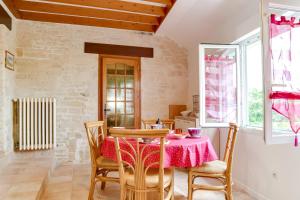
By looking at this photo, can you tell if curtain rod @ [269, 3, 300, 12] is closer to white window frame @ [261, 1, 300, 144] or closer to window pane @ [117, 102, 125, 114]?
white window frame @ [261, 1, 300, 144]

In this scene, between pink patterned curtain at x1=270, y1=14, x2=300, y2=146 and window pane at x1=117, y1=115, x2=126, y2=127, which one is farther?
window pane at x1=117, y1=115, x2=126, y2=127

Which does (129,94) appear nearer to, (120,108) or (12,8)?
(120,108)


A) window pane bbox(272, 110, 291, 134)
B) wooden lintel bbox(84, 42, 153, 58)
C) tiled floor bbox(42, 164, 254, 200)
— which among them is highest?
wooden lintel bbox(84, 42, 153, 58)

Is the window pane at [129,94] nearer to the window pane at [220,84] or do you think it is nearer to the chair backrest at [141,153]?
the window pane at [220,84]

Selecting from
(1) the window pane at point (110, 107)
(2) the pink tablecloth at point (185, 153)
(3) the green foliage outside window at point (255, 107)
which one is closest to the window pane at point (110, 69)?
(1) the window pane at point (110, 107)

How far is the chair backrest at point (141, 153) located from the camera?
5.71ft

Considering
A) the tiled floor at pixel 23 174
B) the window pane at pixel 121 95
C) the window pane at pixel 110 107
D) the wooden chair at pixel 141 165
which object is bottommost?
the tiled floor at pixel 23 174

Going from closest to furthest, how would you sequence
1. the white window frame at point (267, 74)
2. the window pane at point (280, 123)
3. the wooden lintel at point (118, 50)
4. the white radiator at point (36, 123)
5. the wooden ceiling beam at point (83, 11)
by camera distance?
the white window frame at point (267, 74) → the window pane at point (280, 123) → the wooden ceiling beam at point (83, 11) → the white radiator at point (36, 123) → the wooden lintel at point (118, 50)

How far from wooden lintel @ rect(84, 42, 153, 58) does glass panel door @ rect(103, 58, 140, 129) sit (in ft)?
0.53

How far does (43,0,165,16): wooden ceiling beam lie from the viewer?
3.47 m

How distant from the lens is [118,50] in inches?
177

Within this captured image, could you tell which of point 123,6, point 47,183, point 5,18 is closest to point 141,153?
point 47,183

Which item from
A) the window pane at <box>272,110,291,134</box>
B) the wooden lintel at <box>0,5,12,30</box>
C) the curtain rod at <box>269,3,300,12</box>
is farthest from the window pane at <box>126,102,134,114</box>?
the curtain rod at <box>269,3,300,12</box>

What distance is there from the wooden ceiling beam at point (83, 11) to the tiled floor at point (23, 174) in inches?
100
